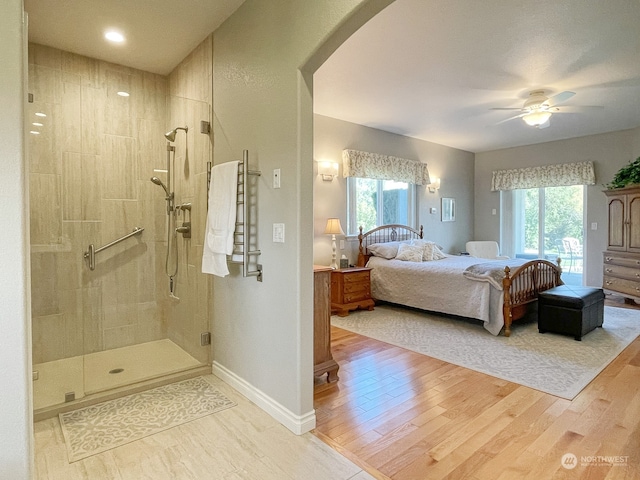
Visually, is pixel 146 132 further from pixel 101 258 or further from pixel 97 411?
pixel 97 411

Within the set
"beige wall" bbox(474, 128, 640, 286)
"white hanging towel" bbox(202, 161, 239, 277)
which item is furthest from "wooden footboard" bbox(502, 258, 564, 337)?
"white hanging towel" bbox(202, 161, 239, 277)

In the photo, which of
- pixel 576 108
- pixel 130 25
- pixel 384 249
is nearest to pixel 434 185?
pixel 384 249

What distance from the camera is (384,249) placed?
18.0 feet

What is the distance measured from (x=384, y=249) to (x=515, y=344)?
7.38 feet

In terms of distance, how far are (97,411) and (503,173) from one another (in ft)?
24.4

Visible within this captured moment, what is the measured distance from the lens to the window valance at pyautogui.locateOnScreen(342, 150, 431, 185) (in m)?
5.37

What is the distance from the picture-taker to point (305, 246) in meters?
2.08

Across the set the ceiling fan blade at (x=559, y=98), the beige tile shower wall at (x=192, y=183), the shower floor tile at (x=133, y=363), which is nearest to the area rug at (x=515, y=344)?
the beige tile shower wall at (x=192, y=183)

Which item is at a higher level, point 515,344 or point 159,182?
point 159,182

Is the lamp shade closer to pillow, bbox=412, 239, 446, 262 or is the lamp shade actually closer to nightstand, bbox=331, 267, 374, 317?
nightstand, bbox=331, 267, 374, 317

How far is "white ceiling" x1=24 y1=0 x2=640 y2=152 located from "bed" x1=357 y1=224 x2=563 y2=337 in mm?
2003

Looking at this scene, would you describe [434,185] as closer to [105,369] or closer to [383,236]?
[383,236]

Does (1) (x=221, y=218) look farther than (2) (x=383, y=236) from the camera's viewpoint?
No

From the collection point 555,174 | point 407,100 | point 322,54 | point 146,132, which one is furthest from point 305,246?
point 555,174
